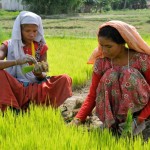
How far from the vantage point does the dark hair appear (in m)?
2.66

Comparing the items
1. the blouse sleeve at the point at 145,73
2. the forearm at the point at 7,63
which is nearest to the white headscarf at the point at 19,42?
the forearm at the point at 7,63

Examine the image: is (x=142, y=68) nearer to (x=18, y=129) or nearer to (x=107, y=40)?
(x=107, y=40)

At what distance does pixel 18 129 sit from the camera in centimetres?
246

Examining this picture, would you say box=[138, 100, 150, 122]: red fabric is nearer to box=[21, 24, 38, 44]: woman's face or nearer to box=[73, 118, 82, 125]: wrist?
box=[73, 118, 82, 125]: wrist

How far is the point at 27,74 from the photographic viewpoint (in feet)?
11.3

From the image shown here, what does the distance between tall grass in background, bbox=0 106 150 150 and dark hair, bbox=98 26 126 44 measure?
66 centimetres

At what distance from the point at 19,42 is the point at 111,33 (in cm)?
105

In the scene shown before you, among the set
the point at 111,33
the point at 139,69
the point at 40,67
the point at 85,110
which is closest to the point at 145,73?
the point at 139,69


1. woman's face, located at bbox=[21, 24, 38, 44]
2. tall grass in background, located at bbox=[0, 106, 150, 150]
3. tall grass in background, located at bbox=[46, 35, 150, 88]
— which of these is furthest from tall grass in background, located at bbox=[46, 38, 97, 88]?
tall grass in background, located at bbox=[0, 106, 150, 150]

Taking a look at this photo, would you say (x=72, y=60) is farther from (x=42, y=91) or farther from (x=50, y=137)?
(x=50, y=137)

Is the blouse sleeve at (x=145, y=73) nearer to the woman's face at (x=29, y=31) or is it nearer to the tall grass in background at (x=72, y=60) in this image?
the woman's face at (x=29, y=31)

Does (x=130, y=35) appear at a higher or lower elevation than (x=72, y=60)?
higher

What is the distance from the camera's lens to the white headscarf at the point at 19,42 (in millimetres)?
3299

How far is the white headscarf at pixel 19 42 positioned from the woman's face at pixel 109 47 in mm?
845
